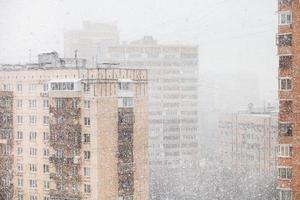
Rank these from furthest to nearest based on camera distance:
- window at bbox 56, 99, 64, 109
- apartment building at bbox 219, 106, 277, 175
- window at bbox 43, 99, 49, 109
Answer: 1. apartment building at bbox 219, 106, 277, 175
2. window at bbox 43, 99, 49, 109
3. window at bbox 56, 99, 64, 109

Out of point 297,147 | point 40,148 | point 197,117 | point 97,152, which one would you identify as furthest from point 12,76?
point 197,117

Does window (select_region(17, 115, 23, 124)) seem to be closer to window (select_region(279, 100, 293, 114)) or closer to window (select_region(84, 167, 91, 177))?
window (select_region(84, 167, 91, 177))

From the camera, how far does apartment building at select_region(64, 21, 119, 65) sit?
14.0 m

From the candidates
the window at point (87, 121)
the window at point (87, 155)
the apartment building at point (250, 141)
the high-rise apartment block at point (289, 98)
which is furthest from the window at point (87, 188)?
the apartment building at point (250, 141)

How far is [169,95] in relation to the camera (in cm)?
1179

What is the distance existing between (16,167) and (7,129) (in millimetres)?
341

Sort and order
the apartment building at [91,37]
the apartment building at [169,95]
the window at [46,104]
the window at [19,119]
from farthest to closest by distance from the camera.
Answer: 1. the apartment building at [91,37]
2. the apartment building at [169,95]
3. the window at [19,119]
4. the window at [46,104]

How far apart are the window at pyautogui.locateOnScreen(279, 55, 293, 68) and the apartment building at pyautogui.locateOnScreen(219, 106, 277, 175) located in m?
5.75

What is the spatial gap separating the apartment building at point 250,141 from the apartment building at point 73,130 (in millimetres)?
4658

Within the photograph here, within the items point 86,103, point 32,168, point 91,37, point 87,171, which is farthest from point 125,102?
point 91,37

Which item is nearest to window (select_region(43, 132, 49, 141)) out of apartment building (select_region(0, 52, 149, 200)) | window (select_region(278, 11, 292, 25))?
apartment building (select_region(0, 52, 149, 200))

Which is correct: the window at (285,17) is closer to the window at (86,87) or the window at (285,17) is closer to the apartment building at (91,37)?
the window at (86,87)

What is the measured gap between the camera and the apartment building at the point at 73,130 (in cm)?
420

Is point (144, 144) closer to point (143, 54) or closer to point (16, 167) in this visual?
point (16, 167)
